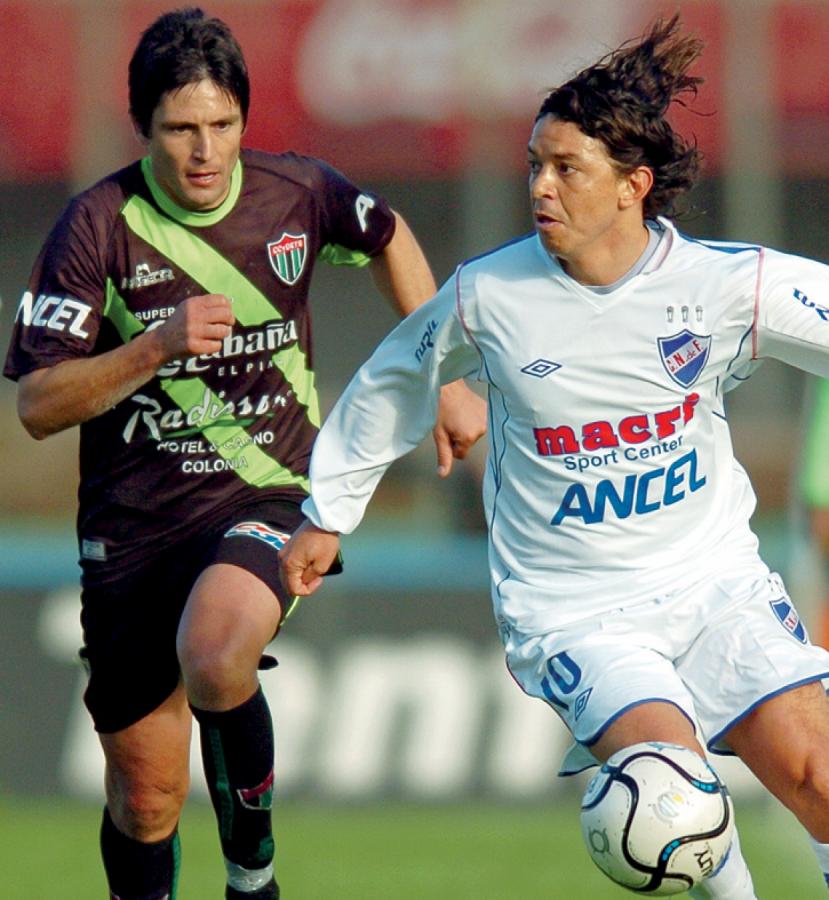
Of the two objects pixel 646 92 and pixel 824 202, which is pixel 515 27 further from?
pixel 646 92

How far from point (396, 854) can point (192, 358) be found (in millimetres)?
4756

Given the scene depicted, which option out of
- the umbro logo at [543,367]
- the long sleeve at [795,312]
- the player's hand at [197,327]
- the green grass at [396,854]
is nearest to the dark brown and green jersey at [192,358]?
the player's hand at [197,327]

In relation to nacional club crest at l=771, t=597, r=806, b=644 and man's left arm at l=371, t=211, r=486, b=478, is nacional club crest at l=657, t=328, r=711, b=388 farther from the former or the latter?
man's left arm at l=371, t=211, r=486, b=478

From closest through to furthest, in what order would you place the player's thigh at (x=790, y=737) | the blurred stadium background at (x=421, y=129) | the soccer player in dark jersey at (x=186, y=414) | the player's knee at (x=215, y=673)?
the player's thigh at (x=790, y=737)
the player's knee at (x=215, y=673)
the soccer player in dark jersey at (x=186, y=414)
the blurred stadium background at (x=421, y=129)

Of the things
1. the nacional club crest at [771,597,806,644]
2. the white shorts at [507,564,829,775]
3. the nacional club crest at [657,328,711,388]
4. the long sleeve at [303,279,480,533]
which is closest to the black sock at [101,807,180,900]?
the long sleeve at [303,279,480,533]

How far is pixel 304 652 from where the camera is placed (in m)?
11.2

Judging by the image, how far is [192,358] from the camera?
19.6ft

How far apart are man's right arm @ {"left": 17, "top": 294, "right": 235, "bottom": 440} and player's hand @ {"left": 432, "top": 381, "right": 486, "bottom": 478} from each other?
799mm

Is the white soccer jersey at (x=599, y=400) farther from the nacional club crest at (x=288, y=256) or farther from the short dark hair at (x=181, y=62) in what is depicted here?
the short dark hair at (x=181, y=62)

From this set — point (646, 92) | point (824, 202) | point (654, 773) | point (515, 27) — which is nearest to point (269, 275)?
point (646, 92)

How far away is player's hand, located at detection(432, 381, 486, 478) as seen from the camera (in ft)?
19.7

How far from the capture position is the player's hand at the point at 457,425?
19.7ft

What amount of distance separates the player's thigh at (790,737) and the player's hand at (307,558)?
47.2 inches

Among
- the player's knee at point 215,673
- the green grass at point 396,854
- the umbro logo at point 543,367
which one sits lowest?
the green grass at point 396,854
